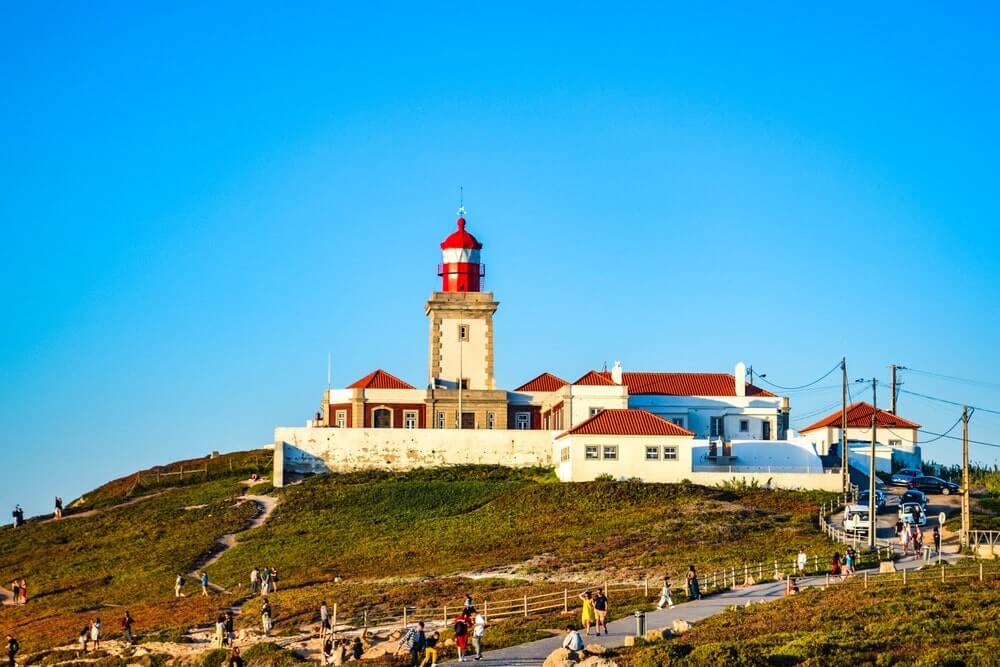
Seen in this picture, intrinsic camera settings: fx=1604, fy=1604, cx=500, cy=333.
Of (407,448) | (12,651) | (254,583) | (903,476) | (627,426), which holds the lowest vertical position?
(12,651)

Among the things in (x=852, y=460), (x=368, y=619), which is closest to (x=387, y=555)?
(x=368, y=619)

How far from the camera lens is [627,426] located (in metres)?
74.5

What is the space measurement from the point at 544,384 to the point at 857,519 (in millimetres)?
28872

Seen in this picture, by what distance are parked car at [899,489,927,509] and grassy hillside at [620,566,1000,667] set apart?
22.4 metres

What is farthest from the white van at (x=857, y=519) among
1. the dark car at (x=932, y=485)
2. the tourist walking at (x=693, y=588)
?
the tourist walking at (x=693, y=588)

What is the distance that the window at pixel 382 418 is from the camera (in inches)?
3265

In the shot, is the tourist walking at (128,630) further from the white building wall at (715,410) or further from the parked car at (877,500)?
the white building wall at (715,410)

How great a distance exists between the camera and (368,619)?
159 ft

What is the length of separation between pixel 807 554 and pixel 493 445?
89.2 feet

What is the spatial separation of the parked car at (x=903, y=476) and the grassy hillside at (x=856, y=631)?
30.5 m

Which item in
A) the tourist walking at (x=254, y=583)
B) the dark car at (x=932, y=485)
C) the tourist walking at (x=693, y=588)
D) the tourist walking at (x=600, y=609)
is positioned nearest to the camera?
the tourist walking at (x=600, y=609)

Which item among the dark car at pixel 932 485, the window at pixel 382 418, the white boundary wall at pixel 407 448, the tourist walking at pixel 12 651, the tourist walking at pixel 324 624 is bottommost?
the tourist walking at pixel 12 651

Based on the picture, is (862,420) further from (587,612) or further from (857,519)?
(587,612)

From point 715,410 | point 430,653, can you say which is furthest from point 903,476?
point 430,653
